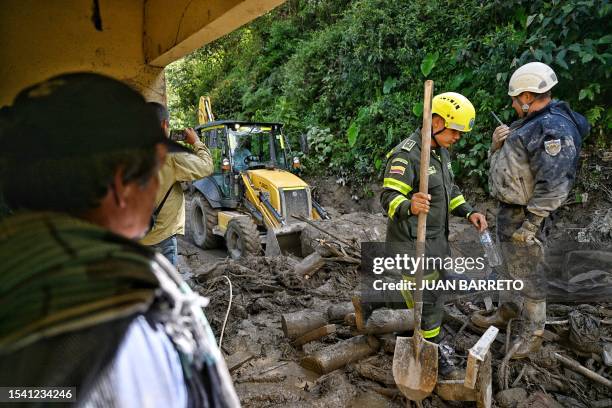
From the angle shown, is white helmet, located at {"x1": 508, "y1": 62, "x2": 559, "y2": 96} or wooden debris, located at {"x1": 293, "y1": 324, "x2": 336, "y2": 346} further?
wooden debris, located at {"x1": 293, "y1": 324, "x2": 336, "y2": 346}

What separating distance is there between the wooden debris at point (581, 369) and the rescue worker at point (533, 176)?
189mm

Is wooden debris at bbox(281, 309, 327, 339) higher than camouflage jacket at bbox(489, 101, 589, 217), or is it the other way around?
camouflage jacket at bbox(489, 101, 589, 217)

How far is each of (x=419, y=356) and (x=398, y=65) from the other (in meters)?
8.17

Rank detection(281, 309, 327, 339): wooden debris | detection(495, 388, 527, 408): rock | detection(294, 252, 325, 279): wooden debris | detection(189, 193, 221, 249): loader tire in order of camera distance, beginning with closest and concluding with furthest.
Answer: detection(495, 388, 527, 408): rock, detection(281, 309, 327, 339): wooden debris, detection(294, 252, 325, 279): wooden debris, detection(189, 193, 221, 249): loader tire

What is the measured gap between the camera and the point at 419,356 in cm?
268

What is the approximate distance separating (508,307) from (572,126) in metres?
1.52

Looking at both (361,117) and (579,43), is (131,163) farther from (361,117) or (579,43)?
(361,117)

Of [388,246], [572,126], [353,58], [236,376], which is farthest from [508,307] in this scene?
[353,58]

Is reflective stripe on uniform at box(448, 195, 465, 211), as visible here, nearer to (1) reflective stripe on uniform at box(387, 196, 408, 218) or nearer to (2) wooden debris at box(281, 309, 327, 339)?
(1) reflective stripe on uniform at box(387, 196, 408, 218)

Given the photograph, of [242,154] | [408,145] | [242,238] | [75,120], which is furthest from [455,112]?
[242,154]

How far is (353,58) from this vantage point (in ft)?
34.2

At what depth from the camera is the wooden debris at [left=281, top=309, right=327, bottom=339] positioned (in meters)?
3.59

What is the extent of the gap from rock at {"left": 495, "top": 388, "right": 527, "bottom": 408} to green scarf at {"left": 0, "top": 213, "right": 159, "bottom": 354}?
289 cm

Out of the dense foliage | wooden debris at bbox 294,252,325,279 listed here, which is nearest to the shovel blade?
wooden debris at bbox 294,252,325,279
